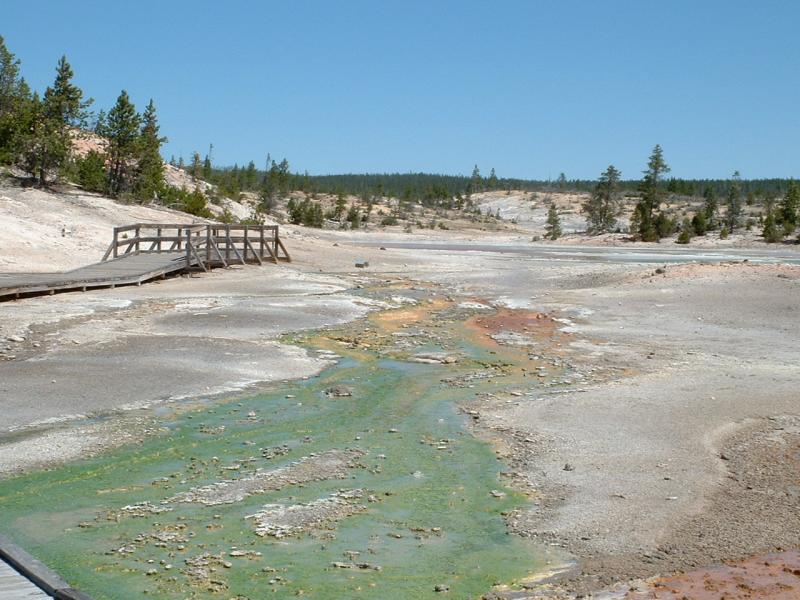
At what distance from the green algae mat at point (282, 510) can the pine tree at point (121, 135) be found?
121 ft

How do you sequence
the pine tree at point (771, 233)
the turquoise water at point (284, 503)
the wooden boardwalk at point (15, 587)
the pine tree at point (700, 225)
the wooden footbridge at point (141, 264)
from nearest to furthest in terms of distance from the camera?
the wooden boardwalk at point (15, 587), the turquoise water at point (284, 503), the wooden footbridge at point (141, 264), the pine tree at point (771, 233), the pine tree at point (700, 225)

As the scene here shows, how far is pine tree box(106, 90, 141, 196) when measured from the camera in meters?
46.8

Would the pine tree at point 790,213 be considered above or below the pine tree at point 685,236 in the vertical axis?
above

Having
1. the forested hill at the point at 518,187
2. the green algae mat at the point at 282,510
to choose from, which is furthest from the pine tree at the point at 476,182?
the green algae mat at the point at 282,510

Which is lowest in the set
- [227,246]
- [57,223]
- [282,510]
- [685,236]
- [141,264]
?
[282,510]

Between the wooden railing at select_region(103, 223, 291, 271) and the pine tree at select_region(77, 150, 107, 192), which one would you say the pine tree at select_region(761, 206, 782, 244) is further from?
the pine tree at select_region(77, 150, 107, 192)

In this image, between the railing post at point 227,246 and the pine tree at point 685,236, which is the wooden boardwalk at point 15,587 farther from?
the pine tree at point 685,236

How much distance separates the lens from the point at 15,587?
646cm

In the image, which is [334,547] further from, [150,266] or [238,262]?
[238,262]

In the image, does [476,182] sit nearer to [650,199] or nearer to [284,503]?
[650,199]

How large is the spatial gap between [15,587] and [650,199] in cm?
7274

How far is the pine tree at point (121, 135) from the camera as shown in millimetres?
46750

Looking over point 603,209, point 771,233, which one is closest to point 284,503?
point 771,233

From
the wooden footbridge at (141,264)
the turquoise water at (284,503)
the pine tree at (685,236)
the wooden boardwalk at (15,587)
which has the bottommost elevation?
the turquoise water at (284,503)
